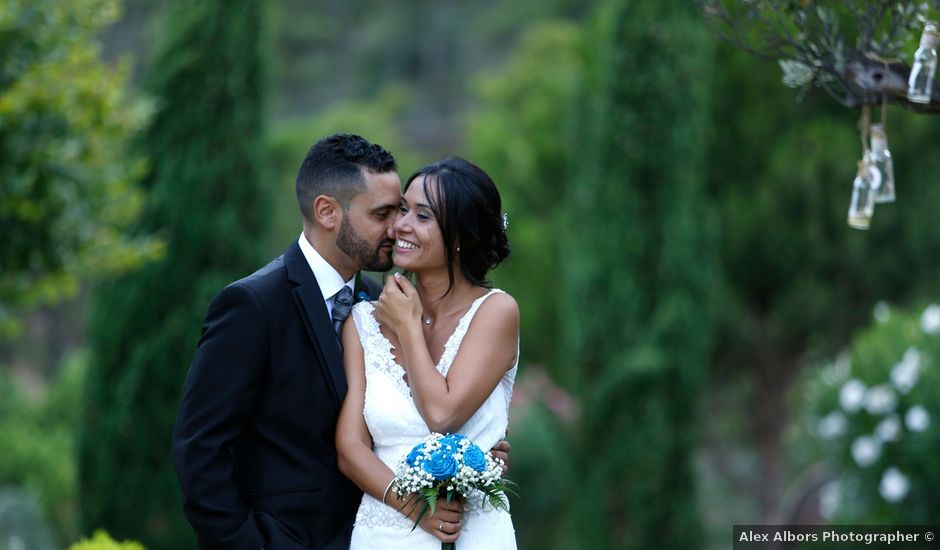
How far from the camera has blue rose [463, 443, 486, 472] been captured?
3309 mm

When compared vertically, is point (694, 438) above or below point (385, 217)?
below

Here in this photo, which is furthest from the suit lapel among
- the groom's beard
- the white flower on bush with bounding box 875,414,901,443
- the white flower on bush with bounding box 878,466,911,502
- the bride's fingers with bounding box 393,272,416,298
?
the white flower on bush with bounding box 875,414,901,443

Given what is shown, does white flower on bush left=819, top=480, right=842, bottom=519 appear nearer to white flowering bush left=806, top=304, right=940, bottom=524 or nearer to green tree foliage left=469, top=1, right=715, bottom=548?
white flowering bush left=806, top=304, right=940, bottom=524

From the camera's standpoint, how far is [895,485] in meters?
7.81

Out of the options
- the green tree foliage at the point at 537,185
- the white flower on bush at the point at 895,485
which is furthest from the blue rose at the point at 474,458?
the green tree foliage at the point at 537,185

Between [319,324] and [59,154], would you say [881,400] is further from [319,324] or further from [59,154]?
[59,154]

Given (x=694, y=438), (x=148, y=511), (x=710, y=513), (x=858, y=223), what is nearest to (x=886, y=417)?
(x=694, y=438)

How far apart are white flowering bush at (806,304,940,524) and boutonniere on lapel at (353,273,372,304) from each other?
506cm

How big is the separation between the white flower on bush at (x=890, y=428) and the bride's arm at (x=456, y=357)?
17.3ft

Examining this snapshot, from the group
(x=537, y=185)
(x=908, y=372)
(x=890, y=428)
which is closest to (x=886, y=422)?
(x=890, y=428)

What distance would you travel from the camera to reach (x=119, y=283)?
8.30 m

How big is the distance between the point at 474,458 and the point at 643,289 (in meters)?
6.27

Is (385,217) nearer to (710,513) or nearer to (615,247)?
(615,247)

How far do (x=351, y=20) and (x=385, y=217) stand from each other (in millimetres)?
30558
